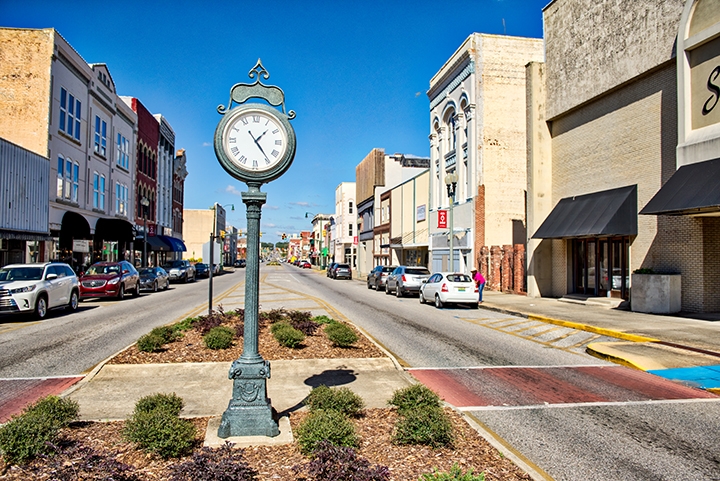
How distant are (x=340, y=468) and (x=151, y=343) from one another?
278 inches

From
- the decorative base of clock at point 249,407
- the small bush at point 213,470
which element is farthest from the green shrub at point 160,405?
the small bush at point 213,470

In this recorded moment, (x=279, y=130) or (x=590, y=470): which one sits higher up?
(x=279, y=130)

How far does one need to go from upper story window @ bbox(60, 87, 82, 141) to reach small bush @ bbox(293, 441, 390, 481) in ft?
104

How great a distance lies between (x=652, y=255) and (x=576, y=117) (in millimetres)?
7735

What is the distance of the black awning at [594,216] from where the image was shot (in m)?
19.0

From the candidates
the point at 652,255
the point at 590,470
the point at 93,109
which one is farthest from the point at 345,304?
the point at 93,109

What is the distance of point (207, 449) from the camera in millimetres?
4539

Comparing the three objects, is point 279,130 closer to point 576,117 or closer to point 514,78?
point 576,117

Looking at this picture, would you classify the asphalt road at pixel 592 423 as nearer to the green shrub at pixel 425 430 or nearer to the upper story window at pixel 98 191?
the green shrub at pixel 425 430

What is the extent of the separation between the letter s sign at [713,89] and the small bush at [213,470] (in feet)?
54.8

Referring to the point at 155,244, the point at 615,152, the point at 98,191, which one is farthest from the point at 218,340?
the point at 155,244

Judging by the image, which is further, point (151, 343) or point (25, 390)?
point (151, 343)

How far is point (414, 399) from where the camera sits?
232 inches

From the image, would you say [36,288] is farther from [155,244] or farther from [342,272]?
[342,272]
